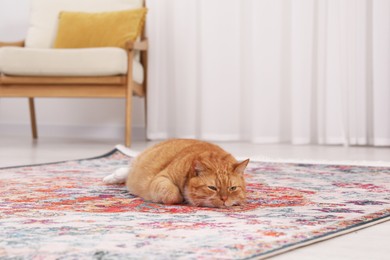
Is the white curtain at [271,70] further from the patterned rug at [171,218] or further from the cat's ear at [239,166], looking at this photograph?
the cat's ear at [239,166]

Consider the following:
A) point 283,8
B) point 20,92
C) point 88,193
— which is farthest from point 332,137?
point 88,193

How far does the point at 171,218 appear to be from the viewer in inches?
60.3

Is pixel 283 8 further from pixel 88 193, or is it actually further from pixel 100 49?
pixel 88 193

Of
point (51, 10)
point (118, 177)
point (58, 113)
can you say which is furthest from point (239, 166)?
point (58, 113)

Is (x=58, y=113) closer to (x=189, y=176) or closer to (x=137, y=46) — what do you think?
(x=137, y=46)

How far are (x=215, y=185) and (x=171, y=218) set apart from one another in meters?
0.14

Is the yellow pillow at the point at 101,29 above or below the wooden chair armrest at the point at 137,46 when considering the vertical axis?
above

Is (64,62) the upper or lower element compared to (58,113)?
upper

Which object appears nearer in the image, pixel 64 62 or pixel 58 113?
pixel 64 62

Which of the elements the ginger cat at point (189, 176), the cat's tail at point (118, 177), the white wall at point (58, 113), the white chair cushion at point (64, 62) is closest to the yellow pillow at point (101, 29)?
the white chair cushion at point (64, 62)

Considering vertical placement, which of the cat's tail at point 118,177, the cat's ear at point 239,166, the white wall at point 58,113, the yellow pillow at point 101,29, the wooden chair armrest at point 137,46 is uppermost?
the yellow pillow at point 101,29

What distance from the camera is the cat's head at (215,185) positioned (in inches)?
63.6

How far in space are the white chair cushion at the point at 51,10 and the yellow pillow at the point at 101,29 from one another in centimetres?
17

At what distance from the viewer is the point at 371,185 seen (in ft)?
7.14
